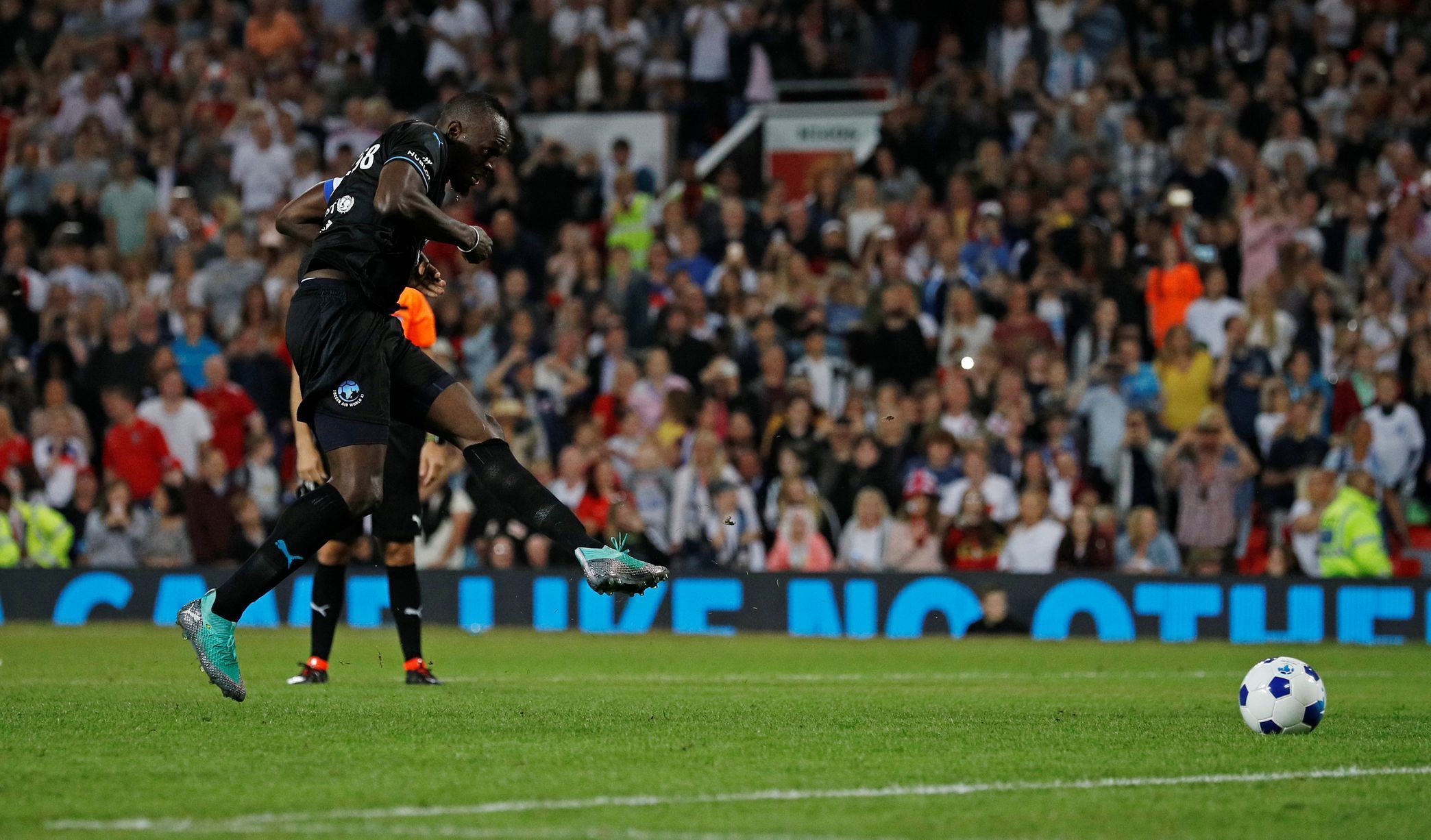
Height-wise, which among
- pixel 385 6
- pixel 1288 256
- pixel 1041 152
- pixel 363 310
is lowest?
pixel 363 310

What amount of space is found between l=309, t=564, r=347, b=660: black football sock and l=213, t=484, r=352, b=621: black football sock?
2.28 m

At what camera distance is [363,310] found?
29.0ft

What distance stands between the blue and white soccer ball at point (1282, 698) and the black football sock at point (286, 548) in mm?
3819

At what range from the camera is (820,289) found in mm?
20203

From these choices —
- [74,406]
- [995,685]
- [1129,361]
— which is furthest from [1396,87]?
[74,406]

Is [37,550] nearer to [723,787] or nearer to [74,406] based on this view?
[74,406]

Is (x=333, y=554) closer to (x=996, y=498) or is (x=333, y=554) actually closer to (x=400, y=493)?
(x=400, y=493)

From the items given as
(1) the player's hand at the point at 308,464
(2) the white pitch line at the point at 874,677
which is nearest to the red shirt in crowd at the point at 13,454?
(2) the white pitch line at the point at 874,677

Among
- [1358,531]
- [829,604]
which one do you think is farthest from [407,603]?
[1358,531]

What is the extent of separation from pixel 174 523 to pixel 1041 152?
921cm

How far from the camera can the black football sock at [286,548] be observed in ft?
28.1

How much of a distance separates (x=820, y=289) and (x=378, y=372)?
11742 mm

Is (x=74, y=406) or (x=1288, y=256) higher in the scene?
(x=1288, y=256)

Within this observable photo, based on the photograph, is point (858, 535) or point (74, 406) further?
point (74, 406)
